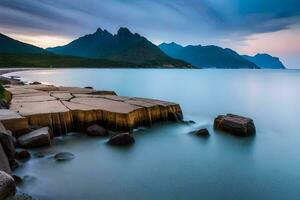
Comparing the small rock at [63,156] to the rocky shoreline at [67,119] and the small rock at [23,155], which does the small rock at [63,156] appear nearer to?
the rocky shoreline at [67,119]

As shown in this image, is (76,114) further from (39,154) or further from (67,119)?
(39,154)

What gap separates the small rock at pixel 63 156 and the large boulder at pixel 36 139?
121cm

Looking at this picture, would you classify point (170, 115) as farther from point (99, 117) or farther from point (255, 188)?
point (255, 188)

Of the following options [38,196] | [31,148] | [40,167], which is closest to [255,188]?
[38,196]

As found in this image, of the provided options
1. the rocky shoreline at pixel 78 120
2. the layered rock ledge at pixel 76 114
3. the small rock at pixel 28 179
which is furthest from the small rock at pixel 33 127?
the small rock at pixel 28 179

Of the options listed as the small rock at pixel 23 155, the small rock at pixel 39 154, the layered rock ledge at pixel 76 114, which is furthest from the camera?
the layered rock ledge at pixel 76 114

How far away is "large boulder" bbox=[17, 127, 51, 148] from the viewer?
11.4m

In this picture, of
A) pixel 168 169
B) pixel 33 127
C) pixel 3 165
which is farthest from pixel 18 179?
pixel 168 169

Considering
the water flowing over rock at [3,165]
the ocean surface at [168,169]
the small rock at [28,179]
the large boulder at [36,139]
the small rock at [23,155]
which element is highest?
the water flowing over rock at [3,165]

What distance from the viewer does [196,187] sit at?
29.0 feet

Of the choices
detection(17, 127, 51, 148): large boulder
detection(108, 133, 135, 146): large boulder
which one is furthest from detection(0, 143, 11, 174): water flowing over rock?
detection(108, 133, 135, 146): large boulder

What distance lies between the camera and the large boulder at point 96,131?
13836 millimetres

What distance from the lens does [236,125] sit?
15.1m

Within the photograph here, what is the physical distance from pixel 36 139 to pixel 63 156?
1.47 m
